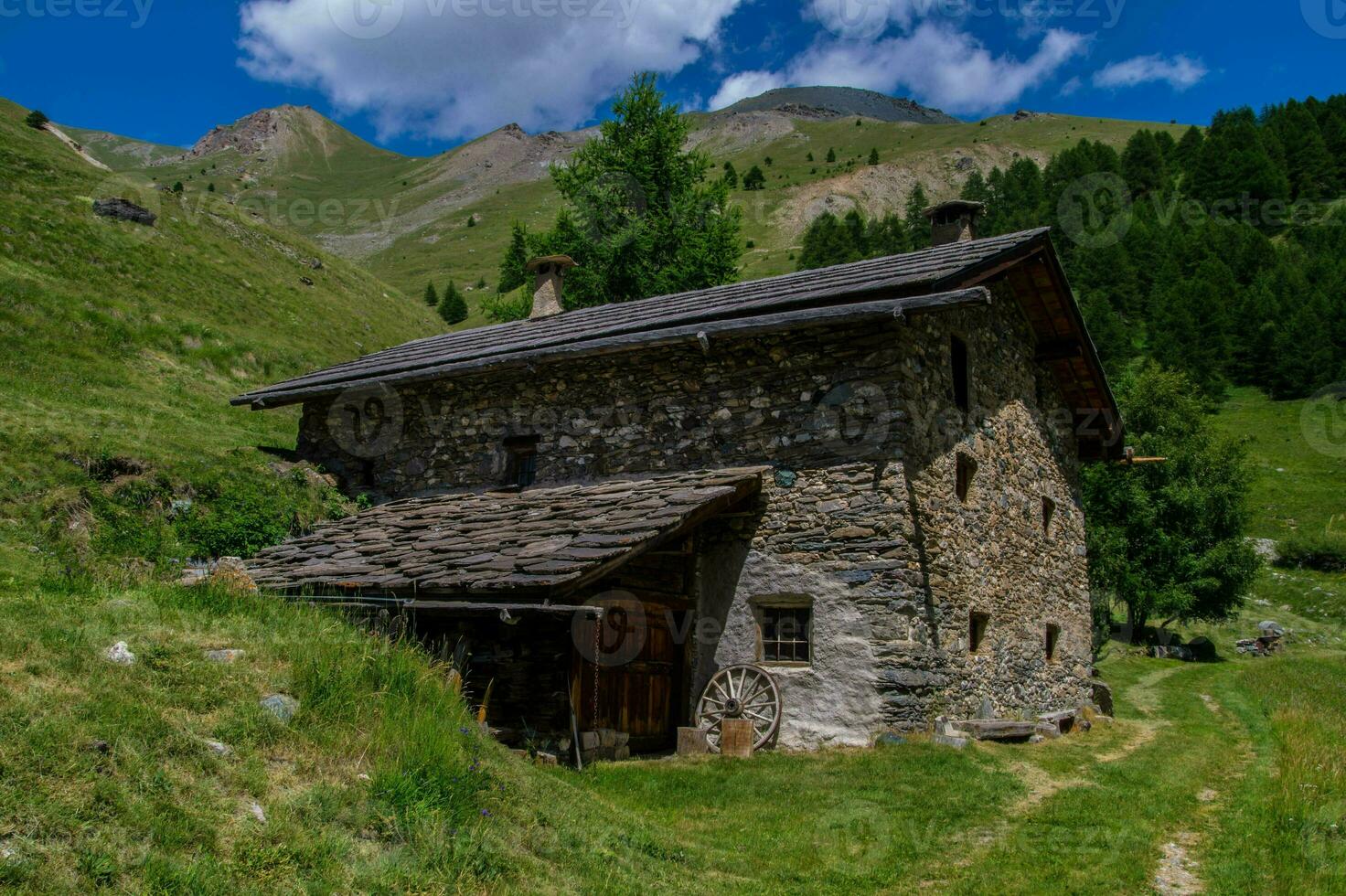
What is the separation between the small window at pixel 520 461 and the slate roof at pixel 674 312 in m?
1.37

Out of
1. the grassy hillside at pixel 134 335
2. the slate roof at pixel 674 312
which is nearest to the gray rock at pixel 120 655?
the grassy hillside at pixel 134 335

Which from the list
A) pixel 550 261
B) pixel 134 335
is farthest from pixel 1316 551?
pixel 134 335

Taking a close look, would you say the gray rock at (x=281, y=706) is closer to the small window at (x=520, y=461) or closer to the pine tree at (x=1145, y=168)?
the small window at (x=520, y=461)

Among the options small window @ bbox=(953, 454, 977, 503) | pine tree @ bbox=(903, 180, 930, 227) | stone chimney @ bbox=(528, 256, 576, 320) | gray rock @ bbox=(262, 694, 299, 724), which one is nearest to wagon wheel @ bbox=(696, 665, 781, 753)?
small window @ bbox=(953, 454, 977, 503)

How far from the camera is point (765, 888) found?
5859 mm

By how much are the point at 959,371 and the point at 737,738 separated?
243 inches

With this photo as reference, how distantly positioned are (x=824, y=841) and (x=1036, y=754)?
15.9ft

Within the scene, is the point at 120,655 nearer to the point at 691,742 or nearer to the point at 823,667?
the point at 691,742

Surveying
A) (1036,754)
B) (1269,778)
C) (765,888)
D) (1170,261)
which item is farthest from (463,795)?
(1170,261)

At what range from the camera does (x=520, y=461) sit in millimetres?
14383

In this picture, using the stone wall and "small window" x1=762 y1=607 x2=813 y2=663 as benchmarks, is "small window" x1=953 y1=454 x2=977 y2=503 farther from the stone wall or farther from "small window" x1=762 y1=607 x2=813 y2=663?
"small window" x1=762 y1=607 x2=813 y2=663

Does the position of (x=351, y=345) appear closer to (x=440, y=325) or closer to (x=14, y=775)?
(x=440, y=325)

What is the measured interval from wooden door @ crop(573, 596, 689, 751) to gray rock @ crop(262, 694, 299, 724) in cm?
479

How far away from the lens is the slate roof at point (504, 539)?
31.1 ft
